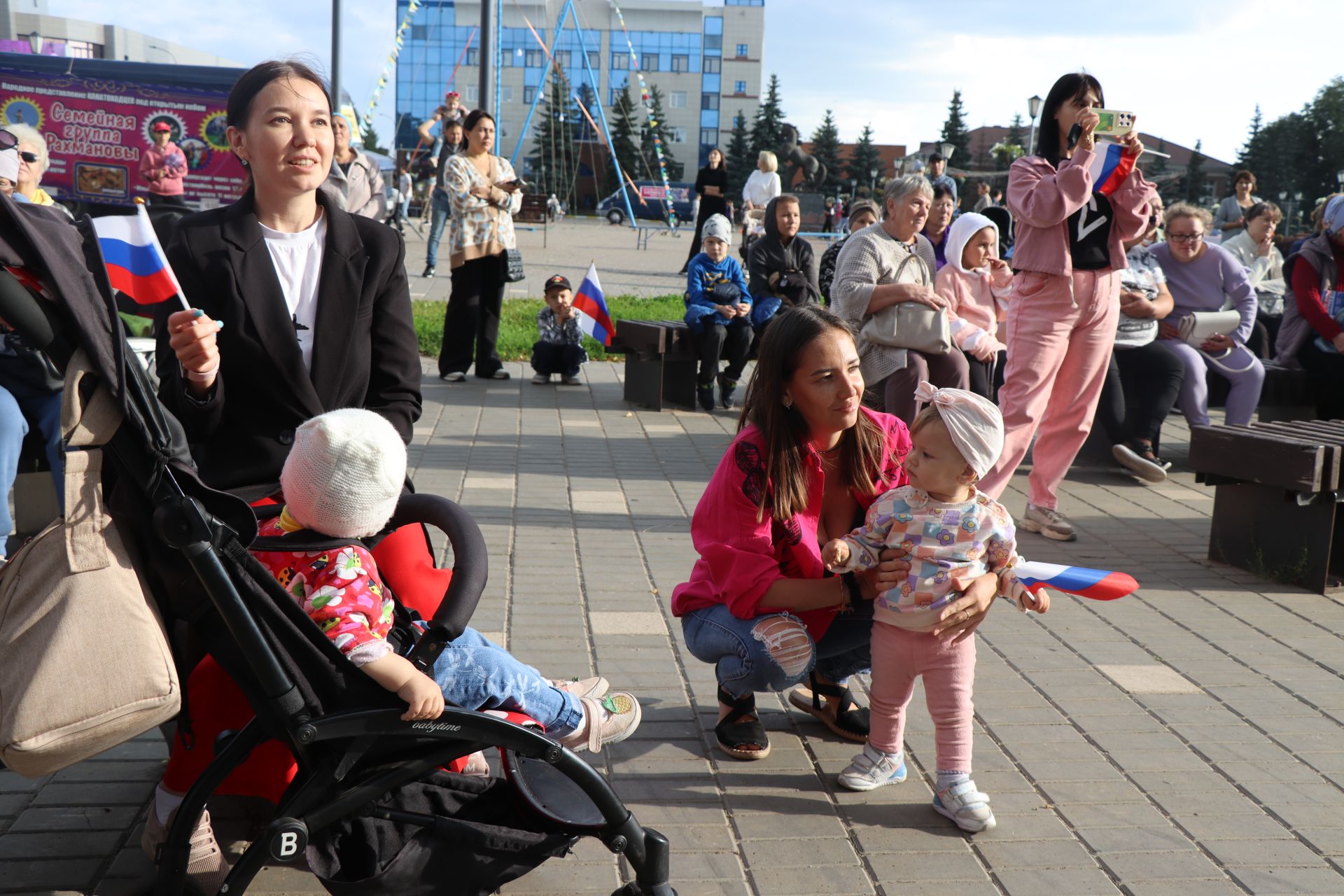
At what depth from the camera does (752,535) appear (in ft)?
11.4

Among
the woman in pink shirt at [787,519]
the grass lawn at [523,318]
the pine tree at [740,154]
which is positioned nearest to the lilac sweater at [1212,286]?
the grass lawn at [523,318]

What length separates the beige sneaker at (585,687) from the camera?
3195 mm

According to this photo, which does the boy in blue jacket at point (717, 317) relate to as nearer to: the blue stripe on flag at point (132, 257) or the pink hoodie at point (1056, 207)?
the pink hoodie at point (1056, 207)

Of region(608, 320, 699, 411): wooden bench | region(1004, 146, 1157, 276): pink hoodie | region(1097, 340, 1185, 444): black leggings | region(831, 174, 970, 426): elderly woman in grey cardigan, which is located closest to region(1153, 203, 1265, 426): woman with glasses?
region(1097, 340, 1185, 444): black leggings

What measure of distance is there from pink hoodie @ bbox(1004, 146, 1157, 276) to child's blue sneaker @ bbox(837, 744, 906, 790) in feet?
11.4

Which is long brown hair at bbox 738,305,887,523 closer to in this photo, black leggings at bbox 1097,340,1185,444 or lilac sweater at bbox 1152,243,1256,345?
black leggings at bbox 1097,340,1185,444

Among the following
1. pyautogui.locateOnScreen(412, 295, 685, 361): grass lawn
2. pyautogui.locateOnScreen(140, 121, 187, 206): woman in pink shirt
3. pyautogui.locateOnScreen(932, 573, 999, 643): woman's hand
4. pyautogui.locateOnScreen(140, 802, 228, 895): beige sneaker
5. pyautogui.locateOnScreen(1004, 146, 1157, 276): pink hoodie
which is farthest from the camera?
pyautogui.locateOnScreen(140, 121, 187, 206): woman in pink shirt

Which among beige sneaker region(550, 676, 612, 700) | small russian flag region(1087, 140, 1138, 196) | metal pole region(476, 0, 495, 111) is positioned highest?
metal pole region(476, 0, 495, 111)

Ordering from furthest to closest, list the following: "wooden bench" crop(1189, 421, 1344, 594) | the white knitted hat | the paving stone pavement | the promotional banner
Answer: the promotional banner
"wooden bench" crop(1189, 421, 1344, 594)
the paving stone pavement
the white knitted hat

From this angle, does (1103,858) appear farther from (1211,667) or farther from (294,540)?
(294,540)

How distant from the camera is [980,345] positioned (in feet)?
23.5

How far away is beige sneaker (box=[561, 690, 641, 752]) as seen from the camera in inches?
122

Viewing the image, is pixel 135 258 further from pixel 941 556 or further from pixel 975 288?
pixel 975 288

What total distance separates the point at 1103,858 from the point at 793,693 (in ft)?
4.09
